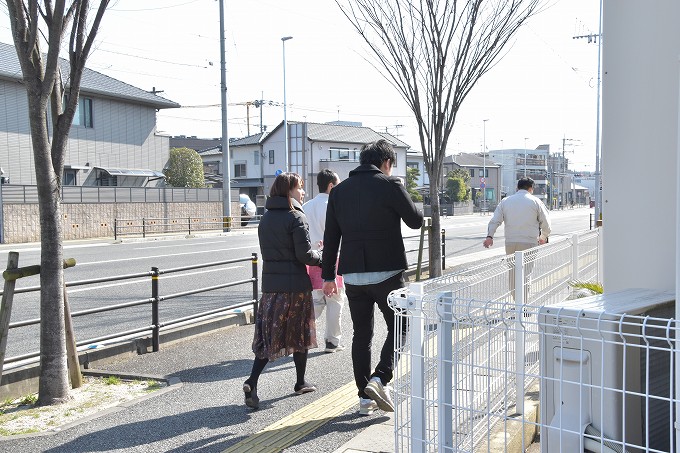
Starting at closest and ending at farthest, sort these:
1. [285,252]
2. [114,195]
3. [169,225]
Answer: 1. [285,252]
2. [114,195]
3. [169,225]

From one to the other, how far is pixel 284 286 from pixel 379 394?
1240 mm

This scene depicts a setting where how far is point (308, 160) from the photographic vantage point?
5594 cm

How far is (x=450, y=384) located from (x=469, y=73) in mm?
8451

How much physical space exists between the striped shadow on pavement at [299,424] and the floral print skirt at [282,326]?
0.47 metres

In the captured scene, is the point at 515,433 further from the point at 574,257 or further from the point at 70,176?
the point at 70,176

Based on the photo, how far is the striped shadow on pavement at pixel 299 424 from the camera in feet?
14.4

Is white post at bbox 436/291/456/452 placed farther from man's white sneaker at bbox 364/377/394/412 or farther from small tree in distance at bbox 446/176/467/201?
small tree in distance at bbox 446/176/467/201

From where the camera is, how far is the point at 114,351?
22.2 feet

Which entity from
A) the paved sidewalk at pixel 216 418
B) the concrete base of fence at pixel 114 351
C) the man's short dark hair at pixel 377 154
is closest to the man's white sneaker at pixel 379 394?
the paved sidewalk at pixel 216 418

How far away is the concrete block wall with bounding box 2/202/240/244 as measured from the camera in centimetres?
2703

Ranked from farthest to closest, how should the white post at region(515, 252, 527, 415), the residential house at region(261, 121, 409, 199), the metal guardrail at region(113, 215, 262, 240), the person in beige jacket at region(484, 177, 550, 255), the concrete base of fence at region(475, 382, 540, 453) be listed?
the residential house at region(261, 121, 409, 199) < the metal guardrail at region(113, 215, 262, 240) < the person in beige jacket at region(484, 177, 550, 255) < the white post at region(515, 252, 527, 415) < the concrete base of fence at region(475, 382, 540, 453)

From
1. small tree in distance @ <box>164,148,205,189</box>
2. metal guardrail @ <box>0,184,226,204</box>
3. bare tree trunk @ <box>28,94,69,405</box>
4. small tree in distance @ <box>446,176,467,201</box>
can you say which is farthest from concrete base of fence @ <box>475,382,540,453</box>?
small tree in distance @ <box>446,176,467,201</box>

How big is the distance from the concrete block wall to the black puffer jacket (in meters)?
21.0

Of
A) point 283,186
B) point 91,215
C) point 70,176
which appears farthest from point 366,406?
point 70,176
